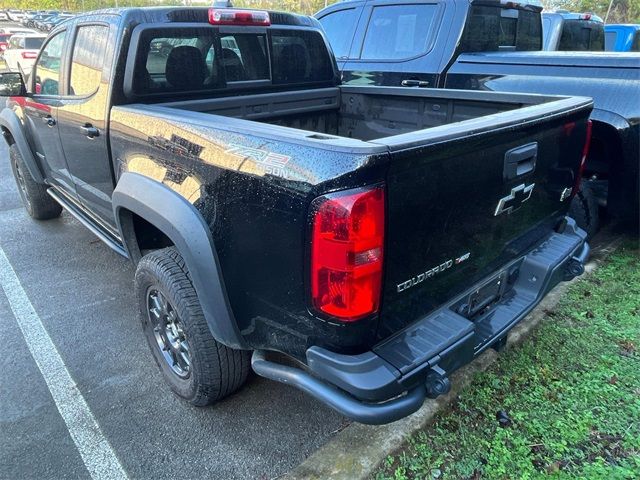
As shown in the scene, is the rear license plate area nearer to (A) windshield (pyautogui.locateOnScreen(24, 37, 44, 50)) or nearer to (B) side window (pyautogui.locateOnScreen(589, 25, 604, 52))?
(B) side window (pyautogui.locateOnScreen(589, 25, 604, 52))

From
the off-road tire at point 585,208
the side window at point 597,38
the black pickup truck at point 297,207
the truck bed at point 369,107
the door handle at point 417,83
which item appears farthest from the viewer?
the side window at point 597,38

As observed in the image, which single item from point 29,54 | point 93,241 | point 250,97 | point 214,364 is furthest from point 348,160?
point 29,54

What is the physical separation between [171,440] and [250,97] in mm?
2164

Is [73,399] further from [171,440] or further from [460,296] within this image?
[460,296]

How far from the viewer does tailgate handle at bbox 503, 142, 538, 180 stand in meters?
2.04

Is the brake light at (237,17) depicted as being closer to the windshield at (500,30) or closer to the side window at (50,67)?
the side window at (50,67)

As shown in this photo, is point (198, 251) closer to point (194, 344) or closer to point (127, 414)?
point (194, 344)

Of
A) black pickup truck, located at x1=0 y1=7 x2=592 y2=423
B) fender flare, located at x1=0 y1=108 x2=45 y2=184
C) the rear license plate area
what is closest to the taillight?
black pickup truck, located at x1=0 y1=7 x2=592 y2=423

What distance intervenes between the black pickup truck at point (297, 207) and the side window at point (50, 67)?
113 mm

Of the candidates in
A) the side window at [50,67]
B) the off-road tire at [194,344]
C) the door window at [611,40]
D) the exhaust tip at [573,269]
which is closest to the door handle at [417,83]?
the exhaust tip at [573,269]

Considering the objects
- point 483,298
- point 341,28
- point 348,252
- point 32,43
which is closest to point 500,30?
point 341,28

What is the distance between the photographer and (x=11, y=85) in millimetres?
3699

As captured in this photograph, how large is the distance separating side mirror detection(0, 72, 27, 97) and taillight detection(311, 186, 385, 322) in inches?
131

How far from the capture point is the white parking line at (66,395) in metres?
2.22
